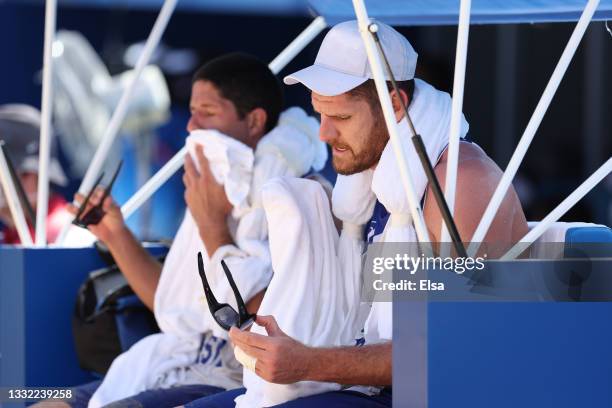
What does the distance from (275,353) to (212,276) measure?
1.00 meters

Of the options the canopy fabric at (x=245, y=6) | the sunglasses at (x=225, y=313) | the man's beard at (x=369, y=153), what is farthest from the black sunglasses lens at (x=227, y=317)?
the canopy fabric at (x=245, y=6)

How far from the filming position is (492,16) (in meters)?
4.12

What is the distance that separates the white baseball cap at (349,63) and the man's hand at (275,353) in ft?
1.98

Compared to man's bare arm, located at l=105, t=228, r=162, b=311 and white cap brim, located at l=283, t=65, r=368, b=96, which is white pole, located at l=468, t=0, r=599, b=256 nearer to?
white cap brim, located at l=283, t=65, r=368, b=96

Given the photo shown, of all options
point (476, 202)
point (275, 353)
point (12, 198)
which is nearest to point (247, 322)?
point (275, 353)

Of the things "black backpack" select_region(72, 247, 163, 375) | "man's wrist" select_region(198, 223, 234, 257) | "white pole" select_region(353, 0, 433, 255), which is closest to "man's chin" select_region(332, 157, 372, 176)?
"white pole" select_region(353, 0, 433, 255)

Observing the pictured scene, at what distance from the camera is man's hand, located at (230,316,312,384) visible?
2.81 m

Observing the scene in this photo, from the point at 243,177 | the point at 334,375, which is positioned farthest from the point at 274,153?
the point at 334,375

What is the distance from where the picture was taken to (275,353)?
9.20ft

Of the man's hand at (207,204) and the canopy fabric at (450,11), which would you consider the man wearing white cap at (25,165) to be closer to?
the man's hand at (207,204)

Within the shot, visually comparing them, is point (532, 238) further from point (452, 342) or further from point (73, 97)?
point (73, 97)

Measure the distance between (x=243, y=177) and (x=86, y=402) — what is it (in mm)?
828

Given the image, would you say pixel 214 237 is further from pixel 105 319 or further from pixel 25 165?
pixel 25 165

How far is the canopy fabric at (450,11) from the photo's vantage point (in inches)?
154
